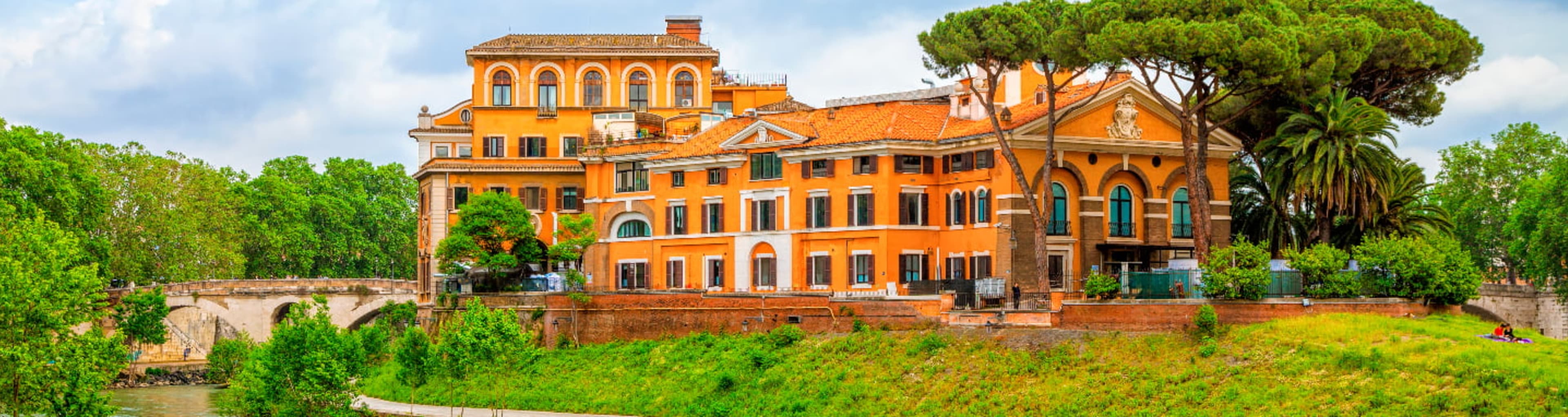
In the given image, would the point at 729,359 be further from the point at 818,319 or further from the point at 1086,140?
the point at 1086,140

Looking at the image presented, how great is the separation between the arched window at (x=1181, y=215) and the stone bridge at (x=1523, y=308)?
58.8ft

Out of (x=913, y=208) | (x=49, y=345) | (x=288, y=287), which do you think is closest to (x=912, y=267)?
(x=913, y=208)

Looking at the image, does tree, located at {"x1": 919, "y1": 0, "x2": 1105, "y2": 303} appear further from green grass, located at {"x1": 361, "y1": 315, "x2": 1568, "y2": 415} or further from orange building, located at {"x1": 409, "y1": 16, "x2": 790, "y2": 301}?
orange building, located at {"x1": 409, "y1": 16, "x2": 790, "y2": 301}

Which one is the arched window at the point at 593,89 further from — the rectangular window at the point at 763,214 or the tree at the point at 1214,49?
the tree at the point at 1214,49

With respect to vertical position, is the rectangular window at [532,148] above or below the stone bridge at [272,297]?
above

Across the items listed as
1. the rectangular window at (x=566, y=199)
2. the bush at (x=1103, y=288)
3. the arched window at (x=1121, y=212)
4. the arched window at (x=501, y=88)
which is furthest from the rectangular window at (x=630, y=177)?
the bush at (x=1103, y=288)

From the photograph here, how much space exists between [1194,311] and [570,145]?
35.2 m

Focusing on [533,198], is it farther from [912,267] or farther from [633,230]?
[912,267]

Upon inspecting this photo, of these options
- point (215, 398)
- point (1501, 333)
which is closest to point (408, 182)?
point (215, 398)

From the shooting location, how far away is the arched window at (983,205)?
65062 millimetres

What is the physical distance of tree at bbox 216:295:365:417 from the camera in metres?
54.5

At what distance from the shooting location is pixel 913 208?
67.1m

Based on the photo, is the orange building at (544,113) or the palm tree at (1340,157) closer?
the palm tree at (1340,157)

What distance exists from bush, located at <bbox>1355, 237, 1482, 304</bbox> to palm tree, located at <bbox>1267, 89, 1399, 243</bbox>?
7.70 metres
